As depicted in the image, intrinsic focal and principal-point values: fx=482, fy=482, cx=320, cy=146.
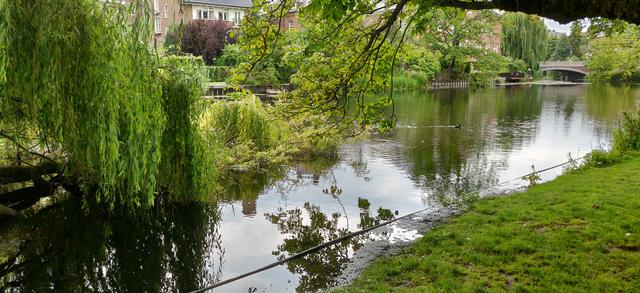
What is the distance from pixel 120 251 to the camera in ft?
26.2

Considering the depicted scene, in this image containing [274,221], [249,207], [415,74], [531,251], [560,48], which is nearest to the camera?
[531,251]

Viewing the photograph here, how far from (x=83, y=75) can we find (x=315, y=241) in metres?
4.81

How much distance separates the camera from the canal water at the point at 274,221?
6.94 metres

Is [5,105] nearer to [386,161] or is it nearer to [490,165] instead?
[386,161]

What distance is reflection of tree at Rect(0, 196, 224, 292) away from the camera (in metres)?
6.84

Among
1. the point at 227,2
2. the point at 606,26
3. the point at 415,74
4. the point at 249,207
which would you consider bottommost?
the point at 249,207

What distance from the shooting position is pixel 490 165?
14.2 metres

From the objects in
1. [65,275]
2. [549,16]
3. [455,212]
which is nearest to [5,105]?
[65,275]

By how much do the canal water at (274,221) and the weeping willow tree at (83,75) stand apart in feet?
7.25

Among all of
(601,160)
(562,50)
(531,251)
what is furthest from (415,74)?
(562,50)

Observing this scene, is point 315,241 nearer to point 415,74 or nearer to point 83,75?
point 83,75

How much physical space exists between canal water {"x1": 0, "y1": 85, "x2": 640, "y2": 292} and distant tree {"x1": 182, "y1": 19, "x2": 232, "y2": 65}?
28907 mm

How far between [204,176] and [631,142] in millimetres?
11275

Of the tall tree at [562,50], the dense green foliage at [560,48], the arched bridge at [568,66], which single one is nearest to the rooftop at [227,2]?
the arched bridge at [568,66]
